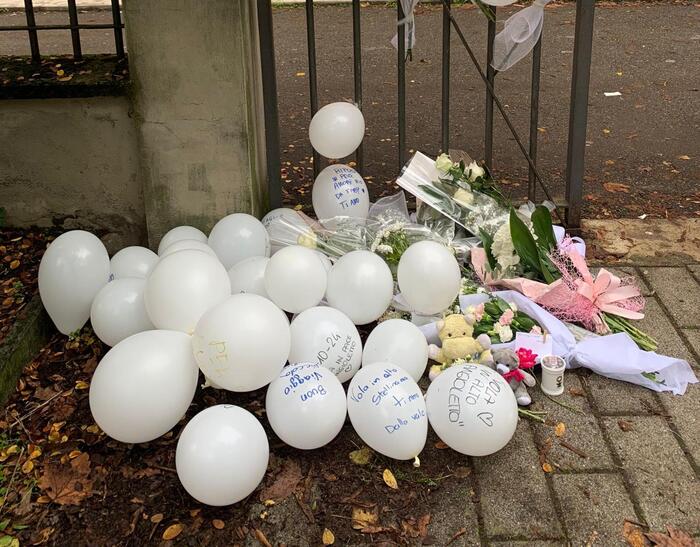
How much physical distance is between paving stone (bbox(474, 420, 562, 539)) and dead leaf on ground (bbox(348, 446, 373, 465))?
0.38 m

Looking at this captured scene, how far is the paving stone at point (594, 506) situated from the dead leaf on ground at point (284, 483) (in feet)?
2.87

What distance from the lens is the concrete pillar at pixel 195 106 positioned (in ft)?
12.0

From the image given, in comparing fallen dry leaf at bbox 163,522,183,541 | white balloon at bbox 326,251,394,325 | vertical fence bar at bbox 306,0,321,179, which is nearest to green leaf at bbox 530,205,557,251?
white balloon at bbox 326,251,394,325

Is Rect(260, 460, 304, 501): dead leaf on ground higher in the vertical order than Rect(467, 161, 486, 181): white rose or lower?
lower

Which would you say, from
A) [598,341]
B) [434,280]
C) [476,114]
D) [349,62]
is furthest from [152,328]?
Answer: [349,62]

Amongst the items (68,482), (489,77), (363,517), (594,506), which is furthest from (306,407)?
(489,77)

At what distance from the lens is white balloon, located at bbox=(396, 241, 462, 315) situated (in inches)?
131

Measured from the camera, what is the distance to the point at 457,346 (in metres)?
3.25

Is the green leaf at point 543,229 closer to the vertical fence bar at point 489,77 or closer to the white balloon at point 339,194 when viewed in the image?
the vertical fence bar at point 489,77

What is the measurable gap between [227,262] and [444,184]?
114cm

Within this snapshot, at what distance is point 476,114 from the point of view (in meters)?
6.52

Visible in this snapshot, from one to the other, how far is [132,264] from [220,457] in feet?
4.25

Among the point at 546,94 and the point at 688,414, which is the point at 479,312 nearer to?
the point at 688,414

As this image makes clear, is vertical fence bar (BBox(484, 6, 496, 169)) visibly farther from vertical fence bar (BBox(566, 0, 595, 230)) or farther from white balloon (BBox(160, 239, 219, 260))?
white balloon (BBox(160, 239, 219, 260))
